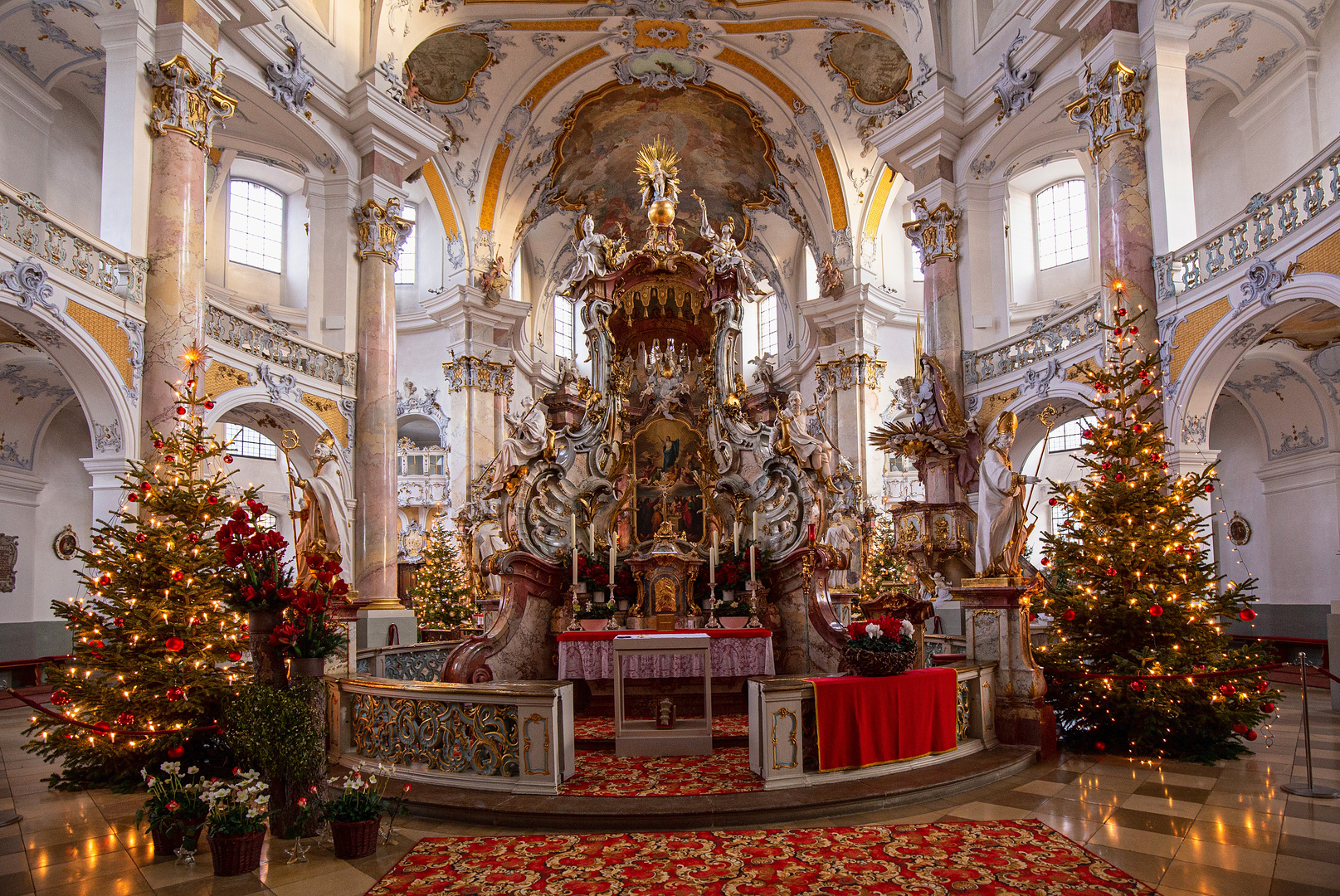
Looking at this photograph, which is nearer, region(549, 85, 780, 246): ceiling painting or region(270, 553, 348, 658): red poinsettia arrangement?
region(270, 553, 348, 658): red poinsettia arrangement

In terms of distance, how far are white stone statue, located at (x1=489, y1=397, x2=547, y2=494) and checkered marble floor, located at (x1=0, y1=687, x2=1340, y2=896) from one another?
548cm

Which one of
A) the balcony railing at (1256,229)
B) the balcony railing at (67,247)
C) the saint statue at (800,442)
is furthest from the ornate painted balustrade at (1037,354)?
the balcony railing at (67,247)

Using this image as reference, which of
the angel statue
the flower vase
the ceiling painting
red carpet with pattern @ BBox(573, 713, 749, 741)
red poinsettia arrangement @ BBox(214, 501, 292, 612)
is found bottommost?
red carpet with pattern @ BBox(573, 713, 749, 741)

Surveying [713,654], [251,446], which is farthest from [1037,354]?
[251,446]

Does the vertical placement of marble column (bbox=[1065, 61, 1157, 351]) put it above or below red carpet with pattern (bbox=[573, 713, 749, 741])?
above

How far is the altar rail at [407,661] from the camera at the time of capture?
384 inches

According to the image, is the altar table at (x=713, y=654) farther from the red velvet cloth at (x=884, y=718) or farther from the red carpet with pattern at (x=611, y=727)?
the red velvet cloth at (x=884, y=718)

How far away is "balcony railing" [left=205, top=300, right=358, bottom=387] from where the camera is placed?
12466 millimetres

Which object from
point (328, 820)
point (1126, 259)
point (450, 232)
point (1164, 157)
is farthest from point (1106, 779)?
point (450, 232)

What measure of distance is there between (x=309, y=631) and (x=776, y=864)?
332cm

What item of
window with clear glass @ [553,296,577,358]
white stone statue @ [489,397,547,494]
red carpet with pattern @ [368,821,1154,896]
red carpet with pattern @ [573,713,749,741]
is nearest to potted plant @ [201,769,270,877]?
red carpet with pattern @ [368,821,1154,896]

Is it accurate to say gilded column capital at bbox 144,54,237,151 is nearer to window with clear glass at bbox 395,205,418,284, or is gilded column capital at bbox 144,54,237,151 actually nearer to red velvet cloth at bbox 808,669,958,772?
red velvet cloth at bbox 808,669,958,772

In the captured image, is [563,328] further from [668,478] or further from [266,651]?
[266,651]

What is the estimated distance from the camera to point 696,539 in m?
11.9
